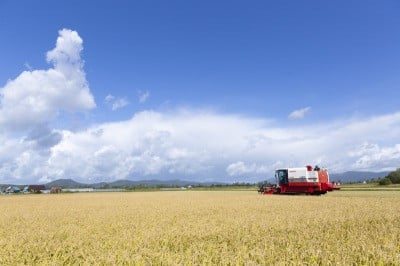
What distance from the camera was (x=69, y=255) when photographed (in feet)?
33.5

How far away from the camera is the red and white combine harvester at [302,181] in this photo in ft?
172

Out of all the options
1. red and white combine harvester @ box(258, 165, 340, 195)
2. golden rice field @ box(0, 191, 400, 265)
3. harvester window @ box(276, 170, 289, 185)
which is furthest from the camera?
harvester window @ box(276, 170, 289, 185)

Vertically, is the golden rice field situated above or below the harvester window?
below

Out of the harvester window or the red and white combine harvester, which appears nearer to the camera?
the red and white combine harvester

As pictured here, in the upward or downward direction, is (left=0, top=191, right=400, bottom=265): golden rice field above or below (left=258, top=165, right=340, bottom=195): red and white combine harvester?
below

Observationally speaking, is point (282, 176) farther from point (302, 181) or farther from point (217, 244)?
point (217, 244)

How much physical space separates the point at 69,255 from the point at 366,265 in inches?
289

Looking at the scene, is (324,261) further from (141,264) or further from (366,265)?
(141,264)

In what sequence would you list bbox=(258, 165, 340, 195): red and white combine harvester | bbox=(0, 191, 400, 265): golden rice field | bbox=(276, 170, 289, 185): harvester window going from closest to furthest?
bbox=(0, 191, 400, 265): golden rice field → bbox=(258, 165, 340, 195): red and white combine harvester → bbox=(276, 170, 289, 185): harvester window

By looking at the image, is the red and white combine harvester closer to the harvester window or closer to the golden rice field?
the harvester window

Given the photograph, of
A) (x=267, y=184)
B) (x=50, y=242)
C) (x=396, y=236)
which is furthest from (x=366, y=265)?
(x=267, y=184)

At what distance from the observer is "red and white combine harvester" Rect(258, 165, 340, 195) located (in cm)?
5228

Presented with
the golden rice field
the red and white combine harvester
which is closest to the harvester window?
the red and white combine harvester

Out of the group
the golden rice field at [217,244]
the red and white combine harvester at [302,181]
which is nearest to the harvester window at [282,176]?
the red and white combine harvester at [302,181]
